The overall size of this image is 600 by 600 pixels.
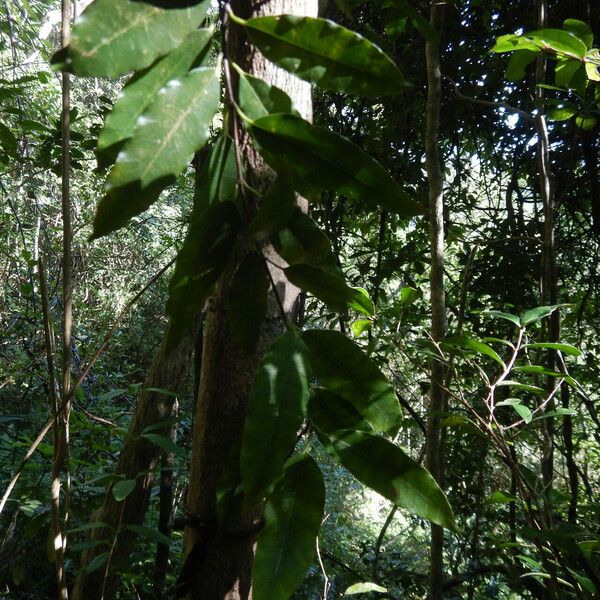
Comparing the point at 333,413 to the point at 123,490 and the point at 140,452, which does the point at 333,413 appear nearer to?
the point at 123,490

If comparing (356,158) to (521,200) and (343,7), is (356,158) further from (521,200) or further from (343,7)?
(521,200)

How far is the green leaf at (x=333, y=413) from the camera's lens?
1.30 ft

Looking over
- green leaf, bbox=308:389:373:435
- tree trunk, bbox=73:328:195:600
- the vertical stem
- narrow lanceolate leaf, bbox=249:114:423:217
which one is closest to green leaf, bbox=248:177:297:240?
narrow lanceolate leaf, bbox=249:114:423:217

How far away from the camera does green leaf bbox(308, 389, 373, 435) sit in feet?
1.30

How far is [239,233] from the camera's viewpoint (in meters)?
0.40

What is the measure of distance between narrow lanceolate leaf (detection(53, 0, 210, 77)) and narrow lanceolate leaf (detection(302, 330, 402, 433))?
0.22m

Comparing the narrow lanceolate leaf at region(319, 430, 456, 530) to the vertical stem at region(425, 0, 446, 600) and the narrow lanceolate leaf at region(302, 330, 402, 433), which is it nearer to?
the narrow lanceolate leaf at region(302, 330, 402, 433)

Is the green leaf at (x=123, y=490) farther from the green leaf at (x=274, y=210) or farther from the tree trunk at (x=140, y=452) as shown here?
the green leaf at (x=274, y=210)

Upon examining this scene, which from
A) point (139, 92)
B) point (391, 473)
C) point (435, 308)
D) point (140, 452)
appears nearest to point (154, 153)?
point (139, 92)

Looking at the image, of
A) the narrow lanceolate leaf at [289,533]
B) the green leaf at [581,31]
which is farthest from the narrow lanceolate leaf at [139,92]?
the green leaf at [581,31]

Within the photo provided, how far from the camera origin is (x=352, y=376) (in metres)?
0.40

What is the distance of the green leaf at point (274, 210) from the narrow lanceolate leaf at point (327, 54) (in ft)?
0.23

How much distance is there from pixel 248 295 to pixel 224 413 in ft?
0.40

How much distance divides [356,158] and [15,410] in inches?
153
